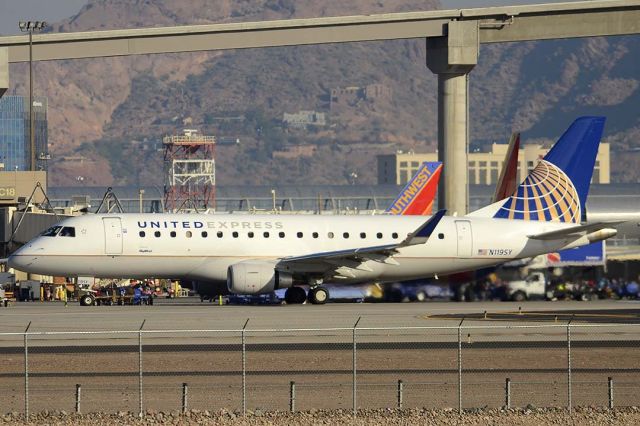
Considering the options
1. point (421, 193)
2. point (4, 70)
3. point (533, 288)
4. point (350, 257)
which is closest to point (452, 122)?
point (421, 193)

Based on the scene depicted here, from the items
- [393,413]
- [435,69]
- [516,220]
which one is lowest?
[393,413]

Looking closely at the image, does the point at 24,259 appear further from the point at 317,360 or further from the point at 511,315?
the point at 317,360

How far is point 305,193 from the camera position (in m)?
174

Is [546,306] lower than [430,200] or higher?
lower

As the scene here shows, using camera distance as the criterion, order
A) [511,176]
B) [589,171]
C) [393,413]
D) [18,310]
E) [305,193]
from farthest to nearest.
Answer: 1. [305,193]
2. [511,176]
3. [589,171]
4. [18,310]
5. [393,413]

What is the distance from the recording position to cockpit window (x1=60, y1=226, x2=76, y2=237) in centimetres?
5547

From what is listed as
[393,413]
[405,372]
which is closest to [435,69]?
[405,372]

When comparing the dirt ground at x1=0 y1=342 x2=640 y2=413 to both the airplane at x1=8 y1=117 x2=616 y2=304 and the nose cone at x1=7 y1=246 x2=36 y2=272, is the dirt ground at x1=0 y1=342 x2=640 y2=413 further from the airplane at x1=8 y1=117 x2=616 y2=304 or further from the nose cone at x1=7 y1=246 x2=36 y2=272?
the nose cone at x1=7 y1=246 x2=36 y2=272

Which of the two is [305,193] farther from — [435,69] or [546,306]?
[546,306]

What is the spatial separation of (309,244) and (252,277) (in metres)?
4.27

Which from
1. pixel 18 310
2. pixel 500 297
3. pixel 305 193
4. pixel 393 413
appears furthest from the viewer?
pixel 305 193

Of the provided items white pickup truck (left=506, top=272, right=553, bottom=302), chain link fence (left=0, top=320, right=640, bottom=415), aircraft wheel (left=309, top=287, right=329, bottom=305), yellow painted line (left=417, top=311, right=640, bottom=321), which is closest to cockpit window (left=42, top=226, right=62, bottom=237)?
aircraft wheel (left=309, top=287, right=329, bottom=305)

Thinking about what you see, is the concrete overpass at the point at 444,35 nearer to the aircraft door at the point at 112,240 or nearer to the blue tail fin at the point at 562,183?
the blue tail fin at the point at 562,183

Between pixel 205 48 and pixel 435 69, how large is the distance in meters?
11.6
